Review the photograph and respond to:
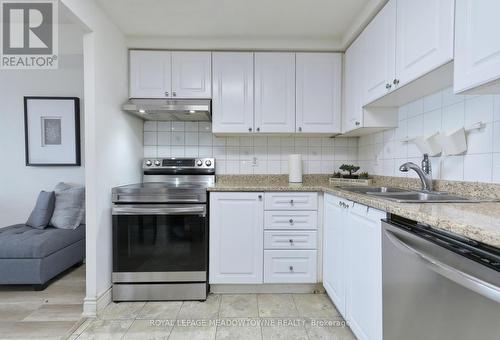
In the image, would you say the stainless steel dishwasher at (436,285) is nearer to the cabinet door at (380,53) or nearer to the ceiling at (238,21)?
the cabinet door at (380,53)

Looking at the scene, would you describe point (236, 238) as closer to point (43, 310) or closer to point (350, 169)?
point (350, 169)

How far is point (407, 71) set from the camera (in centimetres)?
138

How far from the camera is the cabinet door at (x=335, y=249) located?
165cm

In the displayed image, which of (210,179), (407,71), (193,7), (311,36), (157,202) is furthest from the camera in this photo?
(210,179)

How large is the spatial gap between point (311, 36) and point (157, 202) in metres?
1.96

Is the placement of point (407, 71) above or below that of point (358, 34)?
below

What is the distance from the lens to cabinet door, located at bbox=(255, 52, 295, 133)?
2.33 metres

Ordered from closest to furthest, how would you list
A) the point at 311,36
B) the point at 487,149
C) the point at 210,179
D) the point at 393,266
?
the point at 393,266 → the point at 487,149 → the point at 311,36 → the point at 210,179

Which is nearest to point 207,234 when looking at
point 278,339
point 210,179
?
point 210,179

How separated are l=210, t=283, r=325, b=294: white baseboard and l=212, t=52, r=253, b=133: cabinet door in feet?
4.51

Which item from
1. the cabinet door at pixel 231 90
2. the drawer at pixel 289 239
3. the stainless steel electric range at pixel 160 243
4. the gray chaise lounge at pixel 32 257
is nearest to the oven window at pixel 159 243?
the stainless steel electric range at pixel 160 243

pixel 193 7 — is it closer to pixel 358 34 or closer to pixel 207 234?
pixel 358 34

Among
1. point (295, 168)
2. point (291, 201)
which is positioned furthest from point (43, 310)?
point (295, 168)

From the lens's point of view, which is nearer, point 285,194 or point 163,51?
point 285,194
